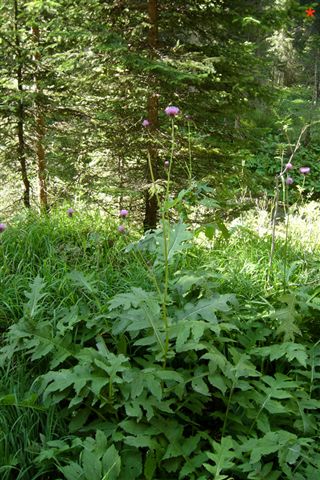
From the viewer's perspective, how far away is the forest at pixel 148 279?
186cm

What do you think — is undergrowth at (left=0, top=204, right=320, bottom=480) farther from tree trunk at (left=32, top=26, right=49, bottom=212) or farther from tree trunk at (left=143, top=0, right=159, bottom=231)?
tree trunk at (left=32, top=26, right=49, bottom=212)

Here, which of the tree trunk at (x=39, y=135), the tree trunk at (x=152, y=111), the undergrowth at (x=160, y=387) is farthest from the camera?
the tree trunk at (x=39, y=135)

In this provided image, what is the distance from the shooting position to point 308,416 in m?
2.05

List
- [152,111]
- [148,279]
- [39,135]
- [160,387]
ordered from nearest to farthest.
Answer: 1. [160,387]
2. [148,279]
3. [152,111]
4. [39,135]

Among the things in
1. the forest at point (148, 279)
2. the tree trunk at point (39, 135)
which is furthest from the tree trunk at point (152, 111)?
the tree trunk at point (39, 135)

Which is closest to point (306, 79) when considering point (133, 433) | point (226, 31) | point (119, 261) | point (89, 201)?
point (226, 31)

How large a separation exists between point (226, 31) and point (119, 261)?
12.6 feet

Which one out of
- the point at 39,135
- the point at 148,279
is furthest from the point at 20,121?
the point at 148,279

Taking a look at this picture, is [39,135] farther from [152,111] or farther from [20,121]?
[152,111]

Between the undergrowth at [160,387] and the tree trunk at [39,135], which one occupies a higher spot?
the tree trunk at [39,135]

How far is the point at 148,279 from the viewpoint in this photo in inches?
117

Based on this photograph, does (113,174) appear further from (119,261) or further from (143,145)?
(119,261)

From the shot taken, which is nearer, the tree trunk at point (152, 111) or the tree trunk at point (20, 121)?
the tree trunk at point (152, 111)

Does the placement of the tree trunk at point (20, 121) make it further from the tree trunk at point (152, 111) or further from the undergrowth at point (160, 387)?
the undergrowth at point (160, 387)
